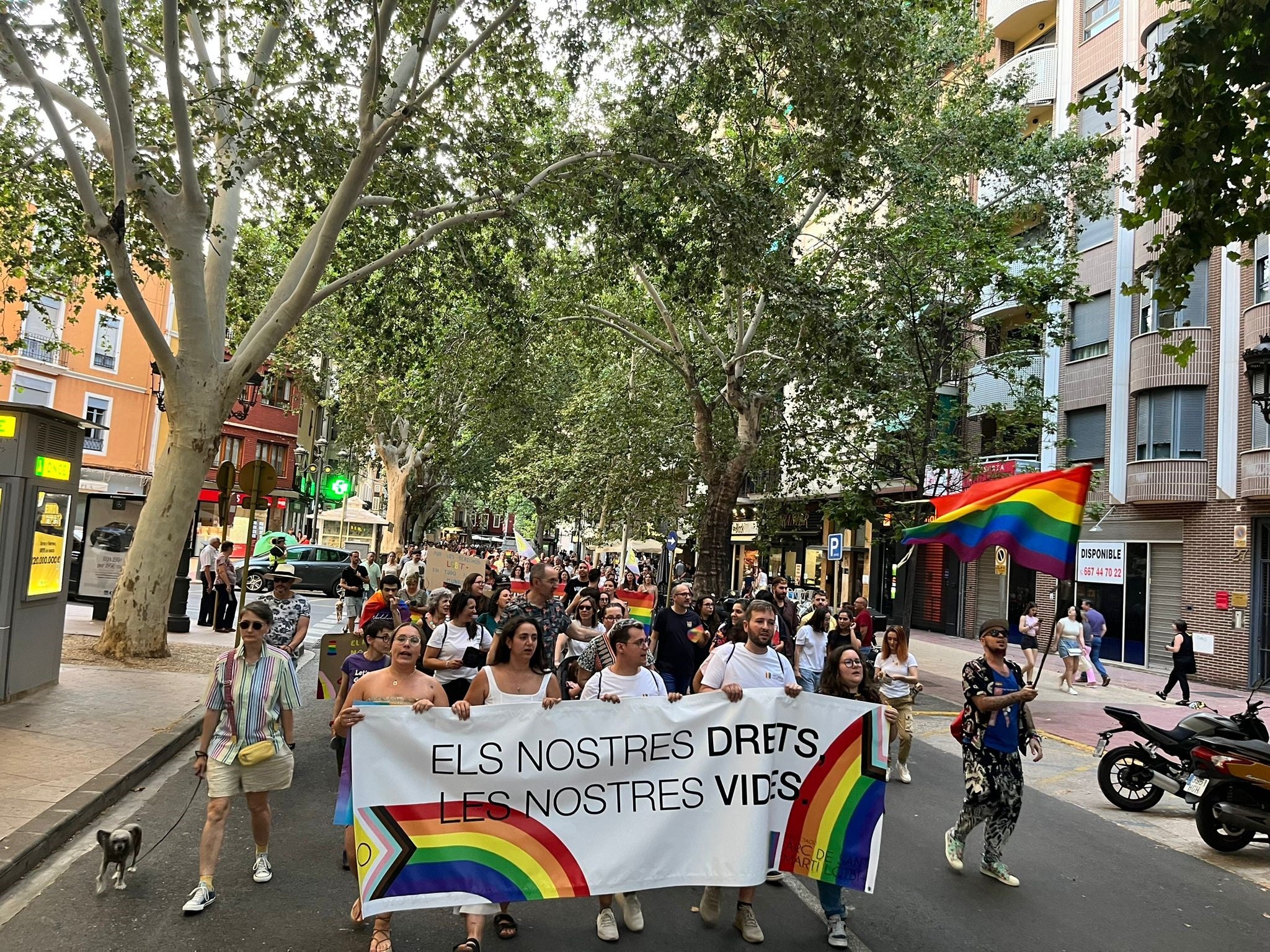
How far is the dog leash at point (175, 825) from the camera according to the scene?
6.30m

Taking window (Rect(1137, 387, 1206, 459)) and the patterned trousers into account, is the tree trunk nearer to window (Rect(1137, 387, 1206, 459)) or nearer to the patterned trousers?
the patterned trousers

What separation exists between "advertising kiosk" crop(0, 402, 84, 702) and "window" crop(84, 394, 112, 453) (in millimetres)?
32968

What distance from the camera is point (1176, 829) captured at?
8773 mm

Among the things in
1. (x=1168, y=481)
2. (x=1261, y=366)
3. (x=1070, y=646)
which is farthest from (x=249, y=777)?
(x=1168, y=481)

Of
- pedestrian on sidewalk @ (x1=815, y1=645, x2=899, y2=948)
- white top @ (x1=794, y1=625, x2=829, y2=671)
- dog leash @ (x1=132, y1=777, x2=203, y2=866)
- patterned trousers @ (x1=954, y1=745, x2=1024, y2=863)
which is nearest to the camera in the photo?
pedestrian on sidewalk @ (x1=815, y1=645, x2=899, y2=948)

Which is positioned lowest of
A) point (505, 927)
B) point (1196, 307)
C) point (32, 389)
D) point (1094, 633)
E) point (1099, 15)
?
point (505, 927)

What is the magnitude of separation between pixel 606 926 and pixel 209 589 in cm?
1834

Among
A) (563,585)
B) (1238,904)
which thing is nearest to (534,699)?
(1238,904)

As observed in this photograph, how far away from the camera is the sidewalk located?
15031mm

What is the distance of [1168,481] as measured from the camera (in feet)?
77.2

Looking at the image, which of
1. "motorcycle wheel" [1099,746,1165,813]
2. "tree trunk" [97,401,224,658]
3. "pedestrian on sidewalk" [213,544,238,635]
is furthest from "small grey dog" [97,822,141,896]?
"pedestrian on sidewalk" [213,544,238,635]

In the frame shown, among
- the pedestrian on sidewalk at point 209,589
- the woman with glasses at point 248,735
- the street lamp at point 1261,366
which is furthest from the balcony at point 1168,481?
the woman with glasses at point 248,735

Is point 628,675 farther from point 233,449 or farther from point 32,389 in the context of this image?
point 233,449

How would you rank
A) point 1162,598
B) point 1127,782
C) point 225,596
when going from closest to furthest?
point 1127,782, point 225,596, point 1162,598
